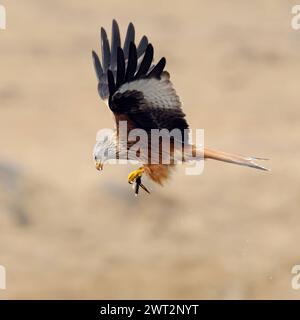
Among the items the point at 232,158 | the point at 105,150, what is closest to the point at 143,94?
the point at 105,150

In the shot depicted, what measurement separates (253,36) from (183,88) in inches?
103

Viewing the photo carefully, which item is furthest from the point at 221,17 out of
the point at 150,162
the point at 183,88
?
the point at 150,162

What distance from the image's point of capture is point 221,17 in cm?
2183

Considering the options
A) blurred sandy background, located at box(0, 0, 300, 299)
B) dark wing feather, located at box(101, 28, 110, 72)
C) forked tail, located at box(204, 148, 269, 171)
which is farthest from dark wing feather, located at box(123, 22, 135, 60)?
blurred sandy background, located at box(0, 0, 300, 299)

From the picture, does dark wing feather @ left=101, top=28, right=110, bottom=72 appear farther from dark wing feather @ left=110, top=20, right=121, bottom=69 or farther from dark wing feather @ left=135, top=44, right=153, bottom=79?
dark wing feather @ left=135, top=44, right=153, bottom=79

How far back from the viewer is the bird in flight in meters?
8.29

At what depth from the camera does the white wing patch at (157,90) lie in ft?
27.2

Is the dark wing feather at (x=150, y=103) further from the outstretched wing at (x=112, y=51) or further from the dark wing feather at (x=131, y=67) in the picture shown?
the outstretched wing at (x=112, y=51)

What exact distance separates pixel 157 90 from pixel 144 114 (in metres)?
0.22

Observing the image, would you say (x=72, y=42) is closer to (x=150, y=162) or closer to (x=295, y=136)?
(x=295, y=136)

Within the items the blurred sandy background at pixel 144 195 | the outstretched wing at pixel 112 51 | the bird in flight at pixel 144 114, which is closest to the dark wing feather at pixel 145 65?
the bird in flight at pixel 144 114

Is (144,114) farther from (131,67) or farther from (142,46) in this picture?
(142,46)

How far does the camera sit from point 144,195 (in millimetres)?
16531

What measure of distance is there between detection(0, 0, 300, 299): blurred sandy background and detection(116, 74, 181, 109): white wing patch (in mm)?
6890
